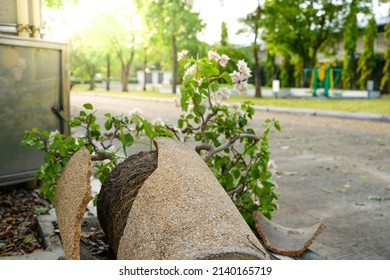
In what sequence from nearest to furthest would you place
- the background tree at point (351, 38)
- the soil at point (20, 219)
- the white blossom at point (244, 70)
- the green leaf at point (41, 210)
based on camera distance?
the soil at point (20, 219) → the white blossom at point (244, 70) → the green leaf at point (41, 210) → the background tree at point (351, 38)

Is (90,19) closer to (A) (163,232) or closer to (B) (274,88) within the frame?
(A) (163,232)

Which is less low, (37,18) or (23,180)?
(37,18)

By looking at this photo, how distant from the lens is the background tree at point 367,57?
15805 millimetres

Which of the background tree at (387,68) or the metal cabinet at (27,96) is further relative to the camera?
the background tree at (387,68)

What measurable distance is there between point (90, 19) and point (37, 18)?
39cm

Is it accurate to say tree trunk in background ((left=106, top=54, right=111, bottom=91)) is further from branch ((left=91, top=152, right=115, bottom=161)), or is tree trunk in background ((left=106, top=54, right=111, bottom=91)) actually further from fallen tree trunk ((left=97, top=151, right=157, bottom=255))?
fallen tree trunk ((left=97, top=151, right=157, bottom=255))

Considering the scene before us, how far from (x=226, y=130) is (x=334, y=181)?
1615 mm

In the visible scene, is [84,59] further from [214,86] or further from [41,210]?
[214,86]

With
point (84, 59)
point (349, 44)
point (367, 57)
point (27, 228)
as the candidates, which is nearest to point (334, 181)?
point (84, 59)

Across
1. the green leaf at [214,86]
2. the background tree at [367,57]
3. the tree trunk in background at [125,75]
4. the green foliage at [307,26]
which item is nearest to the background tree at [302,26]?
the green foliage at [307,26]

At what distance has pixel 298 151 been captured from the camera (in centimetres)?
530

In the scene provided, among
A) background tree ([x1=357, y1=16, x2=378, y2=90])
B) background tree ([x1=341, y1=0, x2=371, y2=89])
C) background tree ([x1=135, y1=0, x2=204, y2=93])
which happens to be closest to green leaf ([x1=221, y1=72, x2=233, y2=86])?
background tree ([x1=135, y1=0, x2=204, y2=93])

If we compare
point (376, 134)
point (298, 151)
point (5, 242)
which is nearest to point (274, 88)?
point (376, 134)

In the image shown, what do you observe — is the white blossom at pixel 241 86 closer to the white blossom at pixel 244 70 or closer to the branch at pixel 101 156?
the white blossom at pixel 244 70
